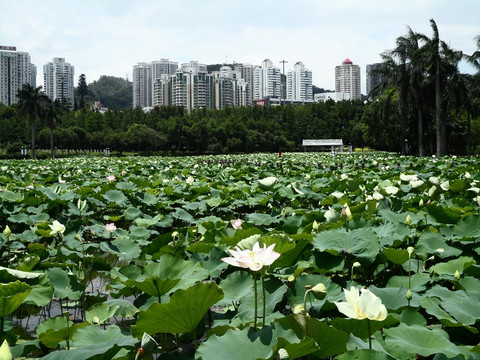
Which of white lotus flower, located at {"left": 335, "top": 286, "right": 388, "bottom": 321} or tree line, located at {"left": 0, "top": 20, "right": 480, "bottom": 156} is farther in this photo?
tree line, located at {"left": 0, "top": 20, "right": 480, "bottom": 156}

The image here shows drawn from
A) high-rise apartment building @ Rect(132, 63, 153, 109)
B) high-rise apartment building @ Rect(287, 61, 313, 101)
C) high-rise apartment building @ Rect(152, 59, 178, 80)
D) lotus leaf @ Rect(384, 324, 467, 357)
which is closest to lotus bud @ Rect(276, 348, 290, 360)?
lotus leaf @ Rect(384, 324, 467, 357)

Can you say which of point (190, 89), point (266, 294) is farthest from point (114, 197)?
point (190, 89)

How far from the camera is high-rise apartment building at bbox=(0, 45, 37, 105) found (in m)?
116

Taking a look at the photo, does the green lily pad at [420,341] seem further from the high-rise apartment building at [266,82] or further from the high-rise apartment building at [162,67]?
the high-rise apartment building at [162,67]

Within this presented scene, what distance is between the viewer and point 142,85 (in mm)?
154375

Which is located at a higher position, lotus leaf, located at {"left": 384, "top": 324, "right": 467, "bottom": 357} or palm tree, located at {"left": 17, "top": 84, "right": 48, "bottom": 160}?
palm tree, located at {"left": 17, "top": 84, "right": 48, "bottom": 160}

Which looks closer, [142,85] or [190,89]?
[190,89]

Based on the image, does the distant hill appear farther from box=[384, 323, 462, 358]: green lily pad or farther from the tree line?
box=[384, 323, 462, 358]: green lily pad

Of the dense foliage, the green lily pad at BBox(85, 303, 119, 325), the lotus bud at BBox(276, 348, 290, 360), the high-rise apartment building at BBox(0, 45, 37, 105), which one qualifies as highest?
the high-rise apartment building at BBox(0, 45, 37, 105)

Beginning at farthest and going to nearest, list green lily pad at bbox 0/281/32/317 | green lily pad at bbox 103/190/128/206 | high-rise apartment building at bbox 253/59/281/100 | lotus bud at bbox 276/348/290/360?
high-rise apartment building at bbox 253/59/281/100
green lily pad at bbox 103/190/128/206
green lily pad at bbox 0/281/32/317
lotus bud at bbox 276/348/290/360

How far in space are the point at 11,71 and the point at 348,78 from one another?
10454cm

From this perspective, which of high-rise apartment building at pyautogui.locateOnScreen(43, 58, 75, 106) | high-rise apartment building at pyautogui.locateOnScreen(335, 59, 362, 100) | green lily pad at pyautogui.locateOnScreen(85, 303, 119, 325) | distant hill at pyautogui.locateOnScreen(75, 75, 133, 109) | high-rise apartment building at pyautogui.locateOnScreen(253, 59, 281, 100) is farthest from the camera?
high-rise apartment building at pyautogui.locateOnScreen(335, 59, 362, 100)

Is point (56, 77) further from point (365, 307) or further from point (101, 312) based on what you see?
point (365, 307)

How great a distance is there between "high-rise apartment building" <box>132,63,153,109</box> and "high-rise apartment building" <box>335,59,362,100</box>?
214 feet
